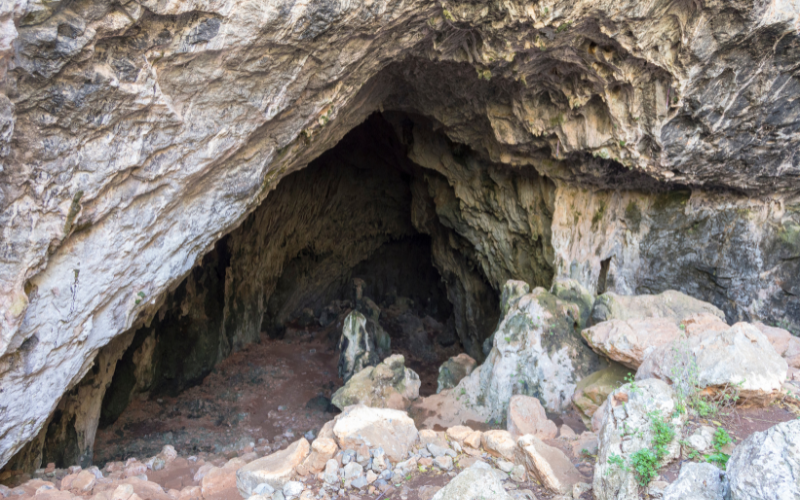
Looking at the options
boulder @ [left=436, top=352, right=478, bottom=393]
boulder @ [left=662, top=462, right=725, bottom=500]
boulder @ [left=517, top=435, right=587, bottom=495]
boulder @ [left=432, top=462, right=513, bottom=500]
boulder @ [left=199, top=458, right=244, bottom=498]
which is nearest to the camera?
boulder @ [left=662, top=462, right=725, bottom=500]

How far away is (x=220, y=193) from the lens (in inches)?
208

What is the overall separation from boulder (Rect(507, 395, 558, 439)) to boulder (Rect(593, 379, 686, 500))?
53.9 inches

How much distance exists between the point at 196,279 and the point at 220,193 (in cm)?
506

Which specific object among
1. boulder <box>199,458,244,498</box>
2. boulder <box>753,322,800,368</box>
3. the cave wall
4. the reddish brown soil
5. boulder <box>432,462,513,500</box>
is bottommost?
the reddish brown soil

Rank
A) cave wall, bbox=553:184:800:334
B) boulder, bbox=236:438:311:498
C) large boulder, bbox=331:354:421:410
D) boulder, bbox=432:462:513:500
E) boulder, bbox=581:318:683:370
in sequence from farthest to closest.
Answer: large boulder, bbox=331:354:421:410 < cave wall, bbox=553:184:800:334 < boulder, bbox=581:318:683:370 < boulder, bbox=236:438:311:498 < boulder, bbox=432:462:513:500

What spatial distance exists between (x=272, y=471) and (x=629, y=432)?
8.70 ft

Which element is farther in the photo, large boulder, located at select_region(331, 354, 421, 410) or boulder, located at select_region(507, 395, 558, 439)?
large boulder, located at select_region(331, 354, 421, 410)

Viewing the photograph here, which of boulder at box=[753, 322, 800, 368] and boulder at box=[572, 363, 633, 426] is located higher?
boulder at box=[753, 322, 800, 368]

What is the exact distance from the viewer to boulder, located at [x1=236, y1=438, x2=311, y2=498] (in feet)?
11.5

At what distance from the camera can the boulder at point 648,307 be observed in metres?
5.98

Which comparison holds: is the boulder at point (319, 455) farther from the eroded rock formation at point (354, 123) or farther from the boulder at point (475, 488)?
the eroded rock formation at point (354, 123)

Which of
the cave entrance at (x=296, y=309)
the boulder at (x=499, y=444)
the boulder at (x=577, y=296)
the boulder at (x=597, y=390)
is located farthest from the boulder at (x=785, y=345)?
the cave entrance at (x=296, y=309)

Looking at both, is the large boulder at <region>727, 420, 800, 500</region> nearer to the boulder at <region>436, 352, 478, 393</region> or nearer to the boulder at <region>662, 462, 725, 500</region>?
the boulder at <region>662, 462, 725, 500</region>

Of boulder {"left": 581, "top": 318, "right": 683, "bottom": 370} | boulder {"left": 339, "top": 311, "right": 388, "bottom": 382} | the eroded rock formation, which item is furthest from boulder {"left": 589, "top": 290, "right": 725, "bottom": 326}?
boulder {"left": 339, "top": 311, "right": 388, "bottom": 382}
